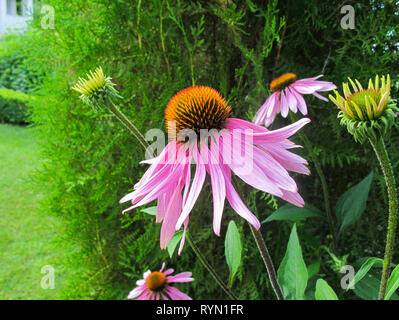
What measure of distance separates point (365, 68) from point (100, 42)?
0.79 meters

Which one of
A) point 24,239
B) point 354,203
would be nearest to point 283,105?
point 354,203

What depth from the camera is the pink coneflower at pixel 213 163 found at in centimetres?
40

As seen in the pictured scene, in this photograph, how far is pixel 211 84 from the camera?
940 millimetres

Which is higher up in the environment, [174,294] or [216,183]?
[216,183]

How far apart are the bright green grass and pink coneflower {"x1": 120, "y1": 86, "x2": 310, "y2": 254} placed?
0.84 m

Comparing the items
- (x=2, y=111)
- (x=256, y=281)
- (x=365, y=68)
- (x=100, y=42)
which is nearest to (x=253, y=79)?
(x=365, y=68)

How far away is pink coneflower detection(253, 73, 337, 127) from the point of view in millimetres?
739

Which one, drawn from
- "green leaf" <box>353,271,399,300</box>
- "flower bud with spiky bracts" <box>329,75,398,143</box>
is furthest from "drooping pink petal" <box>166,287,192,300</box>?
"flower bud with spiky bracts" <box>329,75,398,143</box>

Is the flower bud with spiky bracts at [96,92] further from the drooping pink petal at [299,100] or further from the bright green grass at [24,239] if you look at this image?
the bright green grass at [24,239]

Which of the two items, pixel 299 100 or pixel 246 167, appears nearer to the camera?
pixel 246 167

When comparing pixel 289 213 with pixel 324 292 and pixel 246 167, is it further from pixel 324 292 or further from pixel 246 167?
pixel 246 167

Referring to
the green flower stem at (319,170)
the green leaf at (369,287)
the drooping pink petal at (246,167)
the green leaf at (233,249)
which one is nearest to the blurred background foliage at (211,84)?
the green flower stem at (319,170)

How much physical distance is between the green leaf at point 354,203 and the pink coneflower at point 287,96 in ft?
0.80

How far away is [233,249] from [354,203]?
1.37 feet
